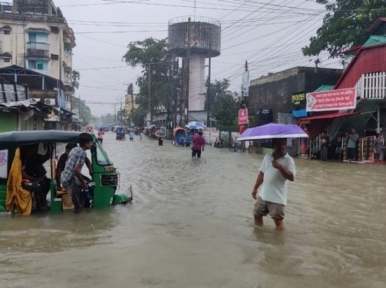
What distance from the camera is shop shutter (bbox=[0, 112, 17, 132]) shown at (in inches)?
742

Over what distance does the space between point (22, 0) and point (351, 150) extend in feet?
145

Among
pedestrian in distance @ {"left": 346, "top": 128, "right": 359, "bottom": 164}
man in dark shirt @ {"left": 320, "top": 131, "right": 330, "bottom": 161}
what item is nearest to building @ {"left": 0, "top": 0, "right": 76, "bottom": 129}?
man in dark shirt @ {"left": 320, "top": 131, "right": 330, "bottom": 161}

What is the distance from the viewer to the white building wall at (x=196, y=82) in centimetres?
6359

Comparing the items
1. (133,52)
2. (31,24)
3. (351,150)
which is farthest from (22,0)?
(351,150)

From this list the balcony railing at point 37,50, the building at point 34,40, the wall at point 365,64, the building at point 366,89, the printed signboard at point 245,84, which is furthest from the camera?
the balcony railing at point 37,50

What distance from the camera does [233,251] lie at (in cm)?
585

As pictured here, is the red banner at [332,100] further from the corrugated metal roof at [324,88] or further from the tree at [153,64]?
the tree at [153,64]

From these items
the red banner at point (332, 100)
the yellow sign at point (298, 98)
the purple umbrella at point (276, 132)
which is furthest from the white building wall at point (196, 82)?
the purple umbrella at point (276, 132)

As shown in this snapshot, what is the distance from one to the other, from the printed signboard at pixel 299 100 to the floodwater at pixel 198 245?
54.6 feet

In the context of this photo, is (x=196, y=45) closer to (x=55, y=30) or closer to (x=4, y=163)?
(x=55, y=30)

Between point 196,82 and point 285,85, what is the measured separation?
35002mm

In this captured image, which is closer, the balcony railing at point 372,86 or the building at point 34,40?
the balcony railing at point 372,86

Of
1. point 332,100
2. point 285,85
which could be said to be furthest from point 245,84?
point 332,100

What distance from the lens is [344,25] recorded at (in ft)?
95.2
